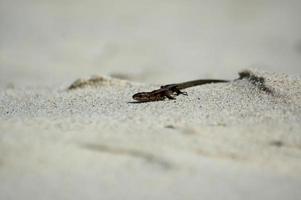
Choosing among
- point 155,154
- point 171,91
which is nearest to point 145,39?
point 171,91

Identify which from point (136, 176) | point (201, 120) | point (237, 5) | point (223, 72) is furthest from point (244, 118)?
point (237, 5)

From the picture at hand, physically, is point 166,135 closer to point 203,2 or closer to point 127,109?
point 127,109

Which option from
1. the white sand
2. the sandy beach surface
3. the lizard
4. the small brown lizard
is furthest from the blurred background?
the white sand

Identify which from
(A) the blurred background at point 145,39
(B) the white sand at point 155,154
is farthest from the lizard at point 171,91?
(A) the blurred background at point 145,39

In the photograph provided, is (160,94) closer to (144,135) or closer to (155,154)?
(144,135)

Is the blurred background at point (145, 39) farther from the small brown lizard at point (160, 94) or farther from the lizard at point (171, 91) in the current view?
the small brown lizard at point (160, 94)

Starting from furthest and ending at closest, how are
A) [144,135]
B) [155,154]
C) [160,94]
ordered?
[160,94] < [144,135] < [155,154]

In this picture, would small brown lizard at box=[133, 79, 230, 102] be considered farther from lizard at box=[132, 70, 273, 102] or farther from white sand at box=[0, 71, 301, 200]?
white sand at box=[0, 71, 301, 200]
